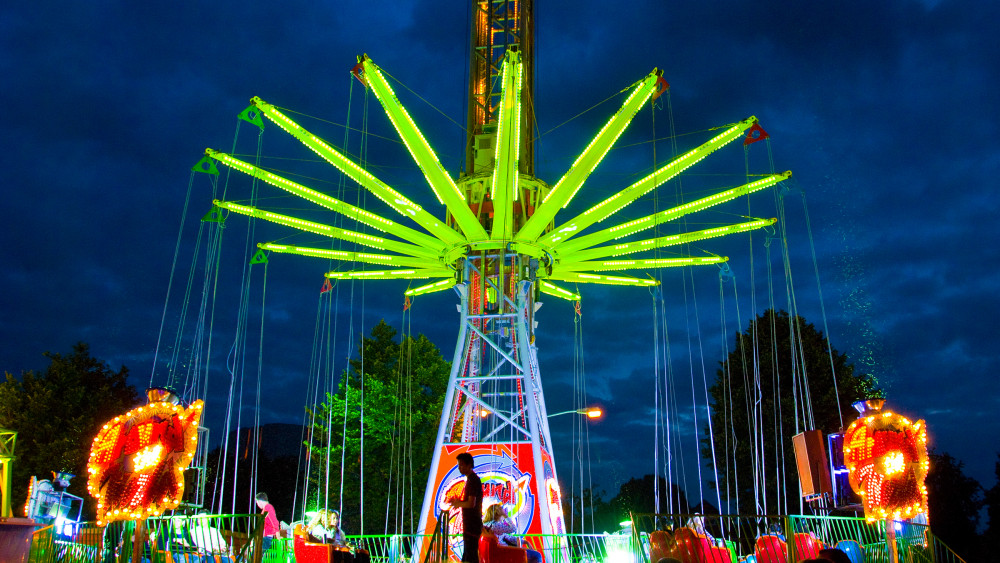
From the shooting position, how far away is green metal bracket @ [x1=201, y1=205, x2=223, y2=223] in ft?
54.7

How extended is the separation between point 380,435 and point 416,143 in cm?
1698

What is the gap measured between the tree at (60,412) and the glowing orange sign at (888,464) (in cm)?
2569

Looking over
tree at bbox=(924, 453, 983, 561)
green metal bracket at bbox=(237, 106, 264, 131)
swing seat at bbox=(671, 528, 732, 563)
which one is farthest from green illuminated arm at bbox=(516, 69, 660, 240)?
tree at bbox=(924, 453, 983, 561)

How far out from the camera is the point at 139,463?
31.0 ft

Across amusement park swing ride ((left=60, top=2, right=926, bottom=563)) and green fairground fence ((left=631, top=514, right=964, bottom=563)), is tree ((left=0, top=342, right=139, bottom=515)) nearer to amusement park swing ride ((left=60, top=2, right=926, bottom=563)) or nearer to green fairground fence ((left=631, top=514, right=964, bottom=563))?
amusement park swing ride ((left=60, top=2, right=926, bottom=563))

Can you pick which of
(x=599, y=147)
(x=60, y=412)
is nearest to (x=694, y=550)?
(x=599, y=147)

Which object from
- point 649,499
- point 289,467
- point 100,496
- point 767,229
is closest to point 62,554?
point 100,496

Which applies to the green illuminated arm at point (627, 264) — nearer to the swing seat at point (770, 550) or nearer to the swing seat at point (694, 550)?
the swing seat at point (770, 550)

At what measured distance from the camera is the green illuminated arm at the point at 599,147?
1471cm

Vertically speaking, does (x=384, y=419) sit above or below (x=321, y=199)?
below

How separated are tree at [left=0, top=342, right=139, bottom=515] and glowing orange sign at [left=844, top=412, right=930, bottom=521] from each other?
25.7 metres

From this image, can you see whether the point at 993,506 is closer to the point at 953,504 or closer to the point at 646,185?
the point at 953,504

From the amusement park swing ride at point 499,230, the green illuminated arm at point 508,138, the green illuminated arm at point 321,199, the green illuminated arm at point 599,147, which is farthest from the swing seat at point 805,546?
A: the green illuminated arm at point 321,199

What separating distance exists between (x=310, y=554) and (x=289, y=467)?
38.1m
